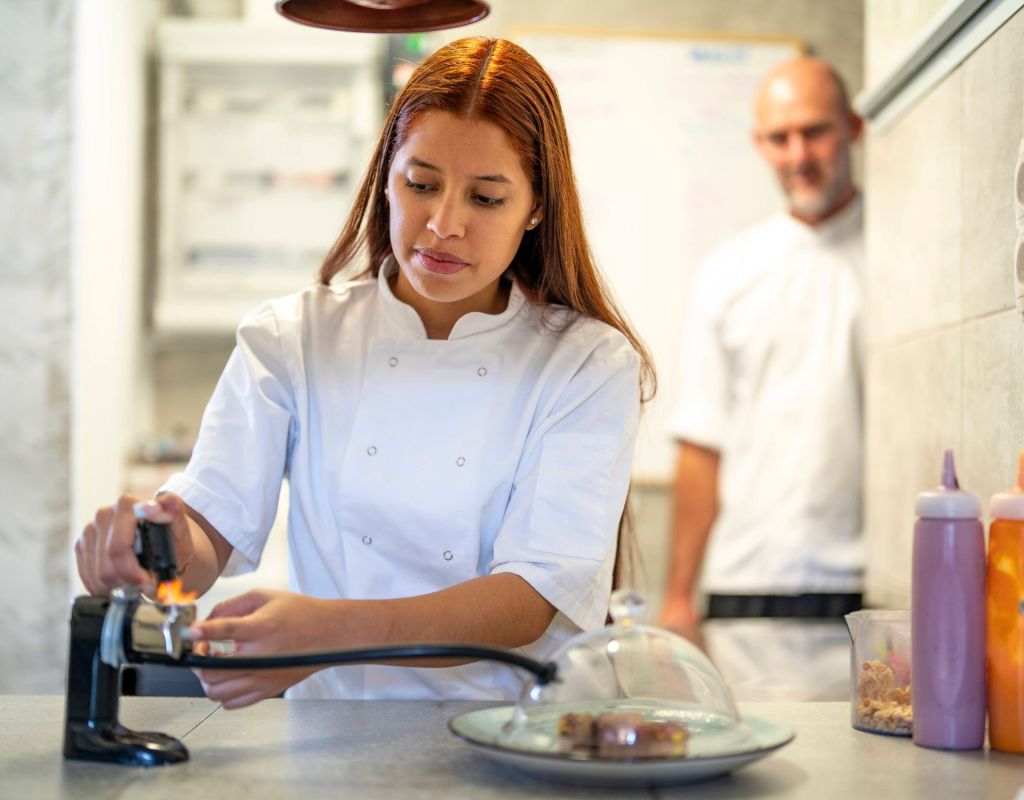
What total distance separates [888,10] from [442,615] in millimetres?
1650

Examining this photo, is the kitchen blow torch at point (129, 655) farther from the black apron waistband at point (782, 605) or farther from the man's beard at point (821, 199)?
the man's beard at point (821, 199)

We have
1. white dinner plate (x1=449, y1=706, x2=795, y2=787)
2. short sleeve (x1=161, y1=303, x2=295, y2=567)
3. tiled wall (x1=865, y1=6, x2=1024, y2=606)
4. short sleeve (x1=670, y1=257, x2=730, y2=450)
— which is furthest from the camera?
short sleeve (x1=670, y1=257, x2=730, y2=450)

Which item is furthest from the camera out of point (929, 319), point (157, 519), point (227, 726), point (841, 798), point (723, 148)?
point (723, 148)

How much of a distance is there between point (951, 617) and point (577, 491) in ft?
1.50

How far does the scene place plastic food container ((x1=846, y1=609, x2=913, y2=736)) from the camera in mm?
1137

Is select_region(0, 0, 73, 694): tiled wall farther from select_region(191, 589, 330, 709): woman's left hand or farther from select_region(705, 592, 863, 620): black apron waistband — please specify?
select_region(191, 589, 330, 709): woman's left hand

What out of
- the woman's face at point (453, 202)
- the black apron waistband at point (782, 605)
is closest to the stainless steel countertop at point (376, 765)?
the woman's face at point (453, 202)

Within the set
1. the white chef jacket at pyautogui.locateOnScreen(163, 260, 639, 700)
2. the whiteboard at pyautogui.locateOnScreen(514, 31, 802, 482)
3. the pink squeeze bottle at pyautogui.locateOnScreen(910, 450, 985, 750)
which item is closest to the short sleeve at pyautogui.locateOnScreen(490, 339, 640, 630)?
the white chef jacket at pyautogui.locateOnScreen(163, 260, 639, 700)

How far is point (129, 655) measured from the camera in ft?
3.31

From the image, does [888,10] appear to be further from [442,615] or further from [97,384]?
[97,384]

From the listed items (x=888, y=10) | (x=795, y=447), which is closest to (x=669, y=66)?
(x=795, y=447)

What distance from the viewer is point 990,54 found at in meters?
1.66

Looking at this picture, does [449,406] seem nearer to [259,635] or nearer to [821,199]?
[259,635]

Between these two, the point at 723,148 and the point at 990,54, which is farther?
the point at 723,148
